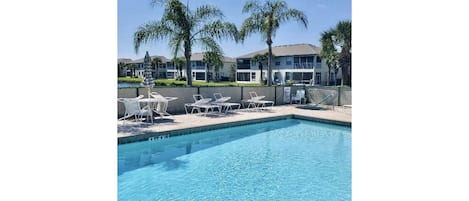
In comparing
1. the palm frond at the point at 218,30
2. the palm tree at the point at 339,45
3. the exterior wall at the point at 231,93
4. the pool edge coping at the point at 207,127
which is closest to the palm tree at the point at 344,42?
the palm tree at the point at 339,45

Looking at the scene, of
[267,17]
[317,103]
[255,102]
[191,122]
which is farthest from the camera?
[267,17]

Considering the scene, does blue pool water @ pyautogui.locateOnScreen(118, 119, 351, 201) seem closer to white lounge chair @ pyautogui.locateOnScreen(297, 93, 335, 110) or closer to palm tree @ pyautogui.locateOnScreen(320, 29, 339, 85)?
white lounge chair @ pyautogui.locateOnScreen(297, 93, 335, 110)

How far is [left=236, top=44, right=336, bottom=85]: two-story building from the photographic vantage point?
34.4 meters

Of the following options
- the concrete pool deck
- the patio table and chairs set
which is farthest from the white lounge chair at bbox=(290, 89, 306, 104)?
the concrete pool deck

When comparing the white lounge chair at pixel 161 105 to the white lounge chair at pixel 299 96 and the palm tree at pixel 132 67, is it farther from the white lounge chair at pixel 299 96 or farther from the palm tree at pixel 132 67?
the palm tree at pixel 132 67

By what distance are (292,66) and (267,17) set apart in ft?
69.4

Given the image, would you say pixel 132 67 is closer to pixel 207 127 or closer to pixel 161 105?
pixel 161 105

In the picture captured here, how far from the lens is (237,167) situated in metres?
6.16

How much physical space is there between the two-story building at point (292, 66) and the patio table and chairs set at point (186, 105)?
19.5m

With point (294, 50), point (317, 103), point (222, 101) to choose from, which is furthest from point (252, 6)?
point (294, 50)
